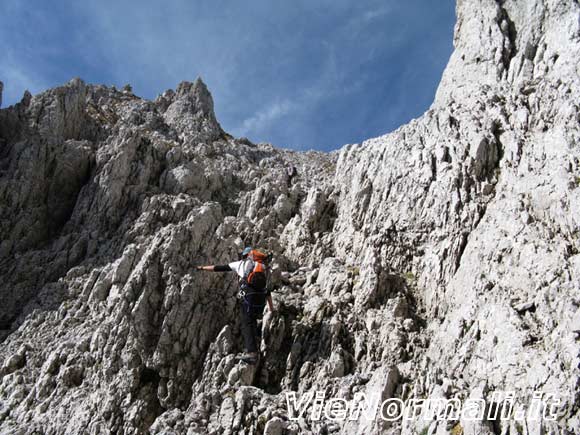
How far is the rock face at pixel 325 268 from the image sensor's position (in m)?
15.2

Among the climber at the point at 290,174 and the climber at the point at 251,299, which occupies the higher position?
the climber at the point at 290,174

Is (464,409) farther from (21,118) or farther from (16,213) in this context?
(21,118)

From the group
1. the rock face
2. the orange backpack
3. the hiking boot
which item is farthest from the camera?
the orange backpack

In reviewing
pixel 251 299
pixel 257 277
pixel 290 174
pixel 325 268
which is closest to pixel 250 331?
pixel 251 299

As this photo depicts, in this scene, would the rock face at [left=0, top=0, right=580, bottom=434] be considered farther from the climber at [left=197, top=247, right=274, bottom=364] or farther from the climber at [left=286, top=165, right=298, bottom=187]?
the climber at [left=286, top=165, right=298, bottom=187]

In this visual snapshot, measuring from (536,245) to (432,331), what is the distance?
514cm

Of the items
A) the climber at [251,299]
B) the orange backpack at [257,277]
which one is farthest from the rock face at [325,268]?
the orange backpack at [257,277]

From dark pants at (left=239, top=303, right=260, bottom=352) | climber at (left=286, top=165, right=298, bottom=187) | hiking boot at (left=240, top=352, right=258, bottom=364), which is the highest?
climber at (left=286, top=165, right=298, bottom=187)

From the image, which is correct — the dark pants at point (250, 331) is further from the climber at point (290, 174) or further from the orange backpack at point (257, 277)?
the climber at point (290, 174)

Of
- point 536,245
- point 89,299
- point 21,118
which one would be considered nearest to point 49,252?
point 89,299

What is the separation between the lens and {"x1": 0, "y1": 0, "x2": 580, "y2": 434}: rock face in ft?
49.8

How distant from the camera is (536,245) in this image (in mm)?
17281

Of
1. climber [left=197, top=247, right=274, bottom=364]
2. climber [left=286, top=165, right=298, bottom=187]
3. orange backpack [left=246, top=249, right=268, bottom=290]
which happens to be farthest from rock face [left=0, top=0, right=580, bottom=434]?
climber [left=286, top=165, right=298, bottom=187]

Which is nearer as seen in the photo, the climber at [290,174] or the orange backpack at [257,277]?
the orange backpack at [257,277]
